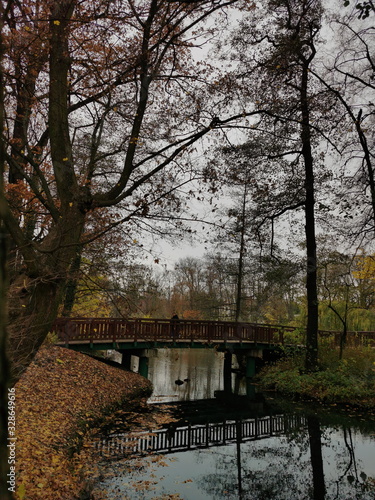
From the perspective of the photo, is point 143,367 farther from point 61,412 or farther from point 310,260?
point 310,260

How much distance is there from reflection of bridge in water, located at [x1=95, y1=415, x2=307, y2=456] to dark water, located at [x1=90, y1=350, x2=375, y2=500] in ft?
0.08

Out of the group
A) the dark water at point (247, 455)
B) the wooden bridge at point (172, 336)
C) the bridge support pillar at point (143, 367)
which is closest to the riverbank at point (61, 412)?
the dark water at point (247, 455)

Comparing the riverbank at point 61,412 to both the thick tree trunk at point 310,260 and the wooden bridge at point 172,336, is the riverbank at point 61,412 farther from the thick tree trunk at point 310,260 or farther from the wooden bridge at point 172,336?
the thick tree trunk at point 310,260

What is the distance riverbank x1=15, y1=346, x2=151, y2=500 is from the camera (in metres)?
5.79

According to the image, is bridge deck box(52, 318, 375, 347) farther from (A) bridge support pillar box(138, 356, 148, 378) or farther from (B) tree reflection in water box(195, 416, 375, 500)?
(B) tree reflection in water box(195, 416, 375, 500)

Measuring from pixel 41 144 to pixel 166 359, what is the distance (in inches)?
826

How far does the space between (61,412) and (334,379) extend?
32.1 feet

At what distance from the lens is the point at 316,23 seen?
12.3m

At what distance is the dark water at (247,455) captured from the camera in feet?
23.3

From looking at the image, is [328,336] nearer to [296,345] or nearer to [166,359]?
[296,345]

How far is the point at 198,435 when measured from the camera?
10695mm

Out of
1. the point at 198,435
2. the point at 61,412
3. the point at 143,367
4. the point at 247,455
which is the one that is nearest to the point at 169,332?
the point at 143,367

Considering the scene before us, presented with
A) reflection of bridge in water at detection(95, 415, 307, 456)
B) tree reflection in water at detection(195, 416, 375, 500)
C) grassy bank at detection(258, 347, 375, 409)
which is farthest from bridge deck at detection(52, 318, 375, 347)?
tree reflection in water at detection(195, 416, 375, 500)

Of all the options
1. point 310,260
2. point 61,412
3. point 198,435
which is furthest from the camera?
point 310,260
